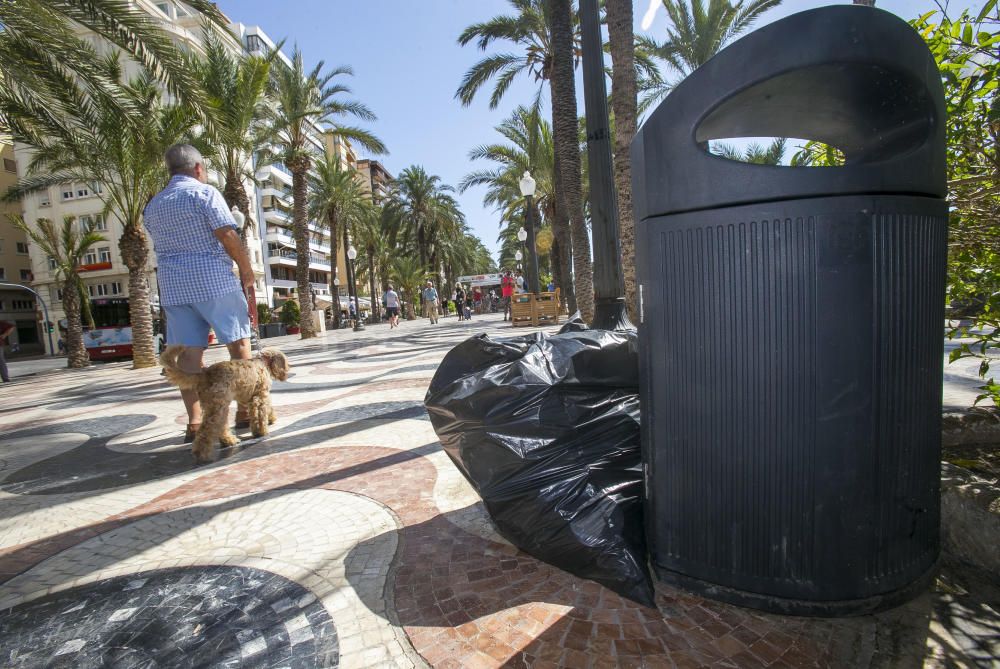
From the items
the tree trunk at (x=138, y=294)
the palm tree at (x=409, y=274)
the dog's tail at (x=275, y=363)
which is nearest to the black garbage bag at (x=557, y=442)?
the dog's tail at (x=275, y=363)

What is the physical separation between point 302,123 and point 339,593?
20.9 meters

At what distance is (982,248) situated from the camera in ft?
7.61

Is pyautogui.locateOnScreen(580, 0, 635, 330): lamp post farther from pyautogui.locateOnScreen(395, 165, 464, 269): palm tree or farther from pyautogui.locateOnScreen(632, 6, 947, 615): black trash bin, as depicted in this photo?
pyautogui.locateOnScreen(395, 165, 464, 269): palm tree

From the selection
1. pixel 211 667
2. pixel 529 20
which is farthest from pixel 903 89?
pixel 529 20

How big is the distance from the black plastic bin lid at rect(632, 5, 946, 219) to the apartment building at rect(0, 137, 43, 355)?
47495 mm

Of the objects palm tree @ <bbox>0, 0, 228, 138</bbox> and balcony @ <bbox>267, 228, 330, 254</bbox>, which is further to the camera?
balcony @ <bbox>267, 228, 330, 254</bbox>

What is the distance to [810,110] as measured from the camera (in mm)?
1539

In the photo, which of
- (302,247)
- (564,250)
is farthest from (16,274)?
(564,250)

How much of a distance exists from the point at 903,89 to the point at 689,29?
1767 centimetres

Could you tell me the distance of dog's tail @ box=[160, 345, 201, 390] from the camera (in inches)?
129

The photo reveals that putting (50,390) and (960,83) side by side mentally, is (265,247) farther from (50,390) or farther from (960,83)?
(960,83)

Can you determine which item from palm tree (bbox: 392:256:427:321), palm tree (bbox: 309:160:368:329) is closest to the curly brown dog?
palm tree (bbox: 309:160:368:329)

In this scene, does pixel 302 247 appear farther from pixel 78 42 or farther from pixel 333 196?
pixel 78 42

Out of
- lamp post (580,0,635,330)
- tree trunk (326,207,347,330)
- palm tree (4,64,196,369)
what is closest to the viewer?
lamp post (580,0,635,330)
